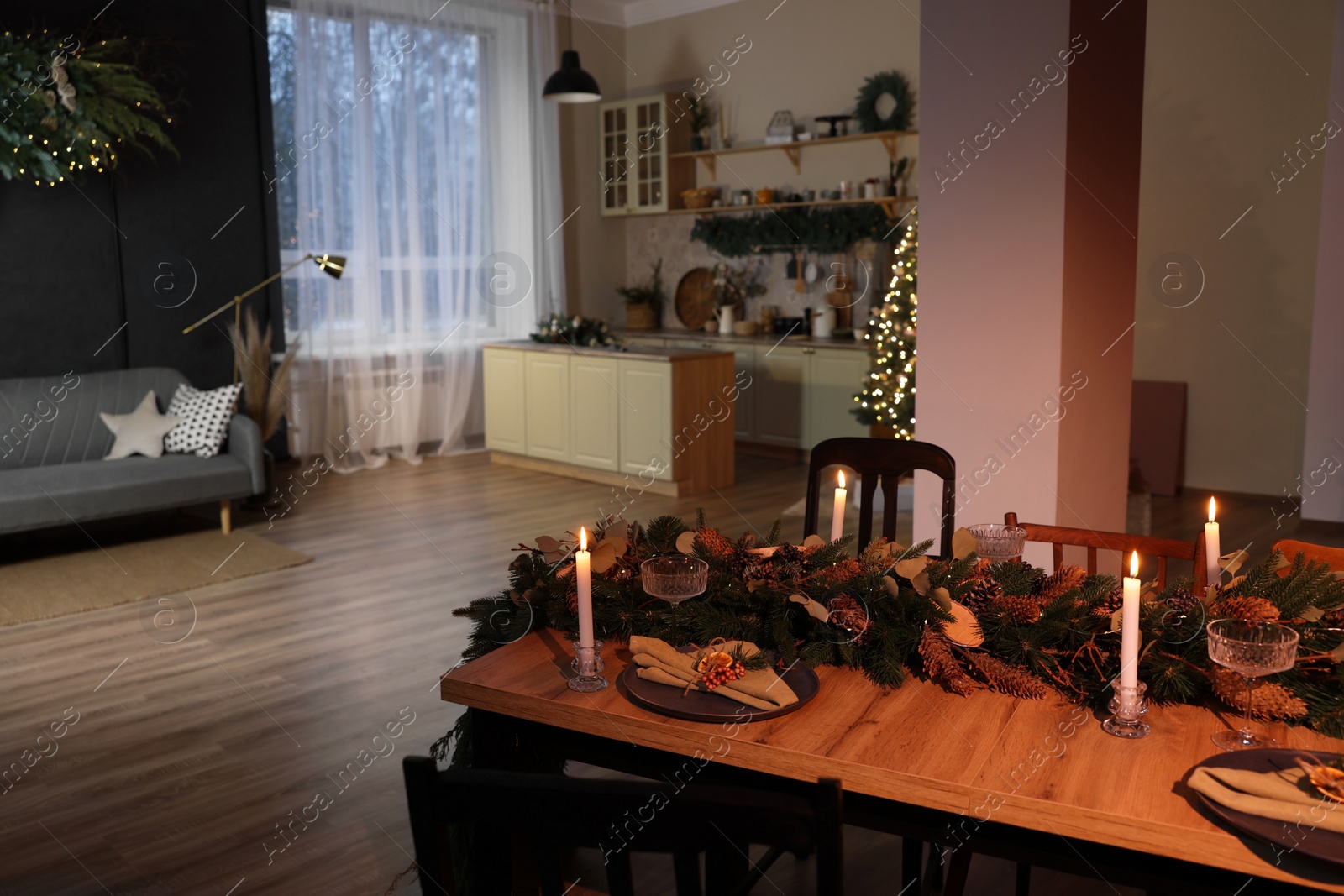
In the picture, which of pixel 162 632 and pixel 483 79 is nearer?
pixel 162 632

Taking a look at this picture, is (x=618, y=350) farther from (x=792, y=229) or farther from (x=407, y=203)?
(x=407, y=203)

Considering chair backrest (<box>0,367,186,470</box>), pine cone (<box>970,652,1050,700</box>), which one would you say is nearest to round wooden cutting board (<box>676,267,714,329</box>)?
chair backrest (<box>0,367,186,470</box>)

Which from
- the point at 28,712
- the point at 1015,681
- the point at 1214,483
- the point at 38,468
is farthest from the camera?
the point at 1214,483

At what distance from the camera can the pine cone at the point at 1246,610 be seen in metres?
1.47

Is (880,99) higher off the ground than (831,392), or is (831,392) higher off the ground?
(880,99)

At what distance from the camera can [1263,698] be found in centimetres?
142

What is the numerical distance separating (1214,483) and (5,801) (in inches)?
230

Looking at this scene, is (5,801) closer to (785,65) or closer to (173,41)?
(173,41)

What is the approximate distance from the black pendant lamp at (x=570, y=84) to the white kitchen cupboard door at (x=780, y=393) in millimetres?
2037

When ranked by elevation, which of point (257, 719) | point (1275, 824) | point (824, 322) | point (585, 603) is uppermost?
point (824, 322)

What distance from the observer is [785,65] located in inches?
305

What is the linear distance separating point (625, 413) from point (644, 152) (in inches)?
109

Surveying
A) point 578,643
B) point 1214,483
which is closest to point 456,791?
point 578,643

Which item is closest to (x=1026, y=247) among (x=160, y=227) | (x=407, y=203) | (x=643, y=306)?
(x=160, y=227)
